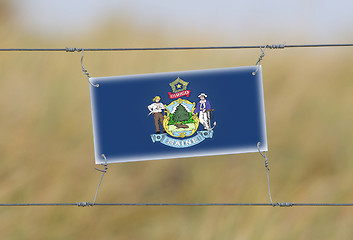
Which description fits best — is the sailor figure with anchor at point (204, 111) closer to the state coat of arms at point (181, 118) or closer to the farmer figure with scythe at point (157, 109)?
the state coat of arms at point (181, 118)

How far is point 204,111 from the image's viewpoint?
3.09m

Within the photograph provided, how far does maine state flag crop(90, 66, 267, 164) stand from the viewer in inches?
121

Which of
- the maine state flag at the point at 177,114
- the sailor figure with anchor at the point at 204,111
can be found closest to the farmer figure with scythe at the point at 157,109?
the maine state flag at the point at 177,114

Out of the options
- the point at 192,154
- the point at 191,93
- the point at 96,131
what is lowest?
the point at 192,154

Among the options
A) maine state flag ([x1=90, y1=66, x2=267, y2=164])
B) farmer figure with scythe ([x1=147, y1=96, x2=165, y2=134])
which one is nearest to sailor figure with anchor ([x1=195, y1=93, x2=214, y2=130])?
maine state flag ([x1=90, y1=66, x2=267, y2=164])

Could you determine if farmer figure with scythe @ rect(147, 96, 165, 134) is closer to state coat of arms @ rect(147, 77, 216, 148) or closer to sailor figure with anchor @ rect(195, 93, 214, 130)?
state coat of arms @ rect(147, 77, 216, 148)

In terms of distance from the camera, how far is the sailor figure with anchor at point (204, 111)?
10.1 ft

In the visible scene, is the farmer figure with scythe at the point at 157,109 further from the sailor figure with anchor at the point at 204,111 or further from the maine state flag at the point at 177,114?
the sailor figure with anchor at the point at 204,111

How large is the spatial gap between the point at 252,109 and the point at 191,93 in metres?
0.46

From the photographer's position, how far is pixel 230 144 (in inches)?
121

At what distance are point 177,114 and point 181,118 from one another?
0.14 feet

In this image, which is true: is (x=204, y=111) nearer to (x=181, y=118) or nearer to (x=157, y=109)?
(x=181, y=118)

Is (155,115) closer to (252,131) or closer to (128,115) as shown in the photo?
(128,115)

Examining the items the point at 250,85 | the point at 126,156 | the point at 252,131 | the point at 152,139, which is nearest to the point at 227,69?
the point at 250,85
